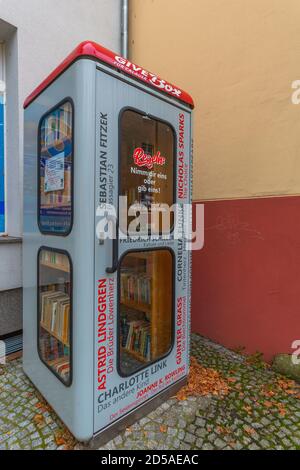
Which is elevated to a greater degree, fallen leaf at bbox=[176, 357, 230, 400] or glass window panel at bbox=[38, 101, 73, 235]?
glass window panel at bbox=[38, 101, 73, 235]

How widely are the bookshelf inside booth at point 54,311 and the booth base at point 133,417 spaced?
1.39 ft

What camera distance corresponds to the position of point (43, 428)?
1.92 m

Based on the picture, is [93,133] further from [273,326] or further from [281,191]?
[273,326]

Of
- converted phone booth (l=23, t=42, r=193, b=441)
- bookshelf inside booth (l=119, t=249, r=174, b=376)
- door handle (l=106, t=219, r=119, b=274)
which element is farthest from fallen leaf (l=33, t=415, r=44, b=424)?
door handle (l=106, t=219, r=119, b=274)

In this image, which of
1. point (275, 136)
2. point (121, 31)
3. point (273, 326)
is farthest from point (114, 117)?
point (121, 31)

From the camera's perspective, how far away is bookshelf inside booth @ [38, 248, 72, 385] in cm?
199

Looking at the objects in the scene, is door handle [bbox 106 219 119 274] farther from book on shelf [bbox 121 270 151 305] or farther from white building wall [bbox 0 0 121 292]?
white building wall [bbox 0 0 121 292]

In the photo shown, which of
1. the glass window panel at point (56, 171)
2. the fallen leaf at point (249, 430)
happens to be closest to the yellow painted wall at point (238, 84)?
the glass window panel at point (56, 171)

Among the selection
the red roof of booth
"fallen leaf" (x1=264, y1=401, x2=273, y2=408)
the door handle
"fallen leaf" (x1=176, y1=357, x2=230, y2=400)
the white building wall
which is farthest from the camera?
the white building wall

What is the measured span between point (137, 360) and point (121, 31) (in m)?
4.37

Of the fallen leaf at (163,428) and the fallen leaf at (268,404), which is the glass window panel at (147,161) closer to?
the fallen leaf at (163,428)

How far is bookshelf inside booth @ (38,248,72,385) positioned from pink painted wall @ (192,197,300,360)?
5.80ft

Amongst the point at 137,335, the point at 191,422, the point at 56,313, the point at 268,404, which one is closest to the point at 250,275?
the point at 268,404

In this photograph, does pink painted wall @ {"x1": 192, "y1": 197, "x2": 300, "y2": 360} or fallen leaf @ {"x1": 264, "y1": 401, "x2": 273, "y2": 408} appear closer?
fallen leaf @ {"x1": 264, "y1": 401, "x2": 273, "y2": 408}
